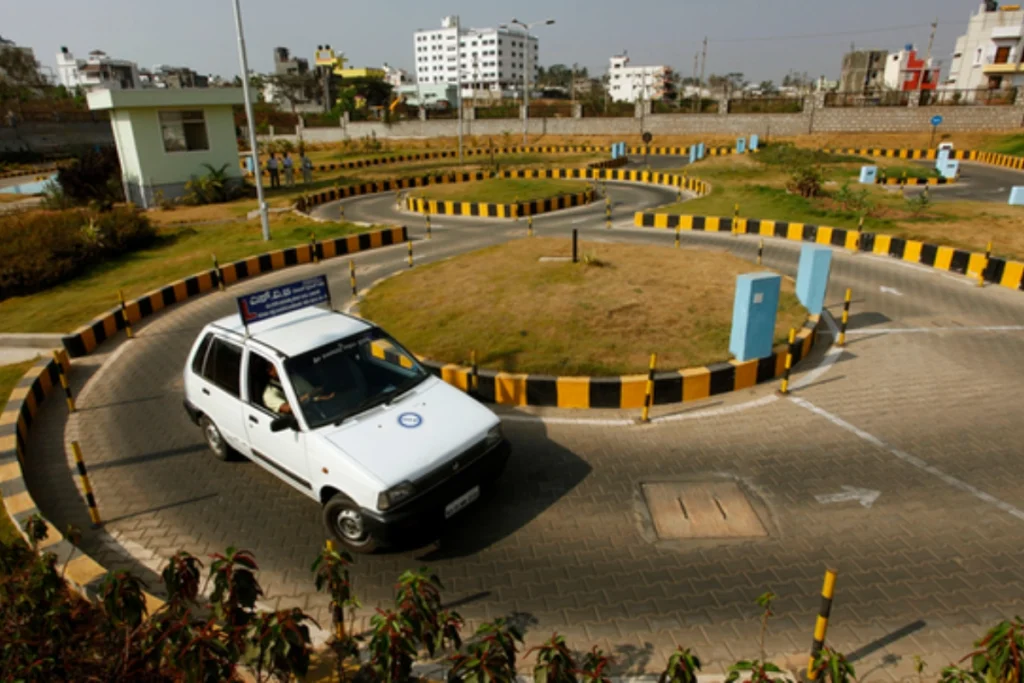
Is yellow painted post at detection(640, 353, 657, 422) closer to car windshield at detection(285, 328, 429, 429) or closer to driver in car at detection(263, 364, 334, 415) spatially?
car windshield at detection(285, 328, 429, 429)

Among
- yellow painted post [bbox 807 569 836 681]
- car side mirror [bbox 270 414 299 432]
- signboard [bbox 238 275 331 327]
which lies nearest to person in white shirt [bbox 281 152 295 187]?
signboard [bbox 238 275 331 327]

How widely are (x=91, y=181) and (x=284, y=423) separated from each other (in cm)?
2817

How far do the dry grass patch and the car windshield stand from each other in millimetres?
2426

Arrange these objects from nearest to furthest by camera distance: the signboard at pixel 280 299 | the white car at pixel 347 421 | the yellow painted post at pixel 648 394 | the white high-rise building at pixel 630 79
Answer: the white car at pixel 347 421
the signboard at pixel 280 299
the yellow painted post at pixel 648 394
the white high-rise building at pixel 630 79

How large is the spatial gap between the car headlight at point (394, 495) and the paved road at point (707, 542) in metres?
0.75

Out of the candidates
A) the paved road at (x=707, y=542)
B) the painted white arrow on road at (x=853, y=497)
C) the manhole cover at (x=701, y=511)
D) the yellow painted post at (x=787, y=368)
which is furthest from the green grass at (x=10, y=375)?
the yellow painted post at (x=787, y=368)

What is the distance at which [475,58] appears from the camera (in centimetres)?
15650

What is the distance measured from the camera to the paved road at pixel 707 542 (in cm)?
498

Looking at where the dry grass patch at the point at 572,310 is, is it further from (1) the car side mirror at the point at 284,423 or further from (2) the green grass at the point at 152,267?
(2) the green grass at the point at 152,267

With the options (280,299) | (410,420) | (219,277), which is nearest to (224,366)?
(280,299)

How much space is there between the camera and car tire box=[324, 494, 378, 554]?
5574mm

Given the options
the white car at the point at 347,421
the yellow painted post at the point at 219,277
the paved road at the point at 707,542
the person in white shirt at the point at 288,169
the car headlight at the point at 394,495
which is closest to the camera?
the paved road at the point at 707,542

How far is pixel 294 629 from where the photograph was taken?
347cm

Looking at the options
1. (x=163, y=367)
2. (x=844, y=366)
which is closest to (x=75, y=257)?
(x=163, y=367)
